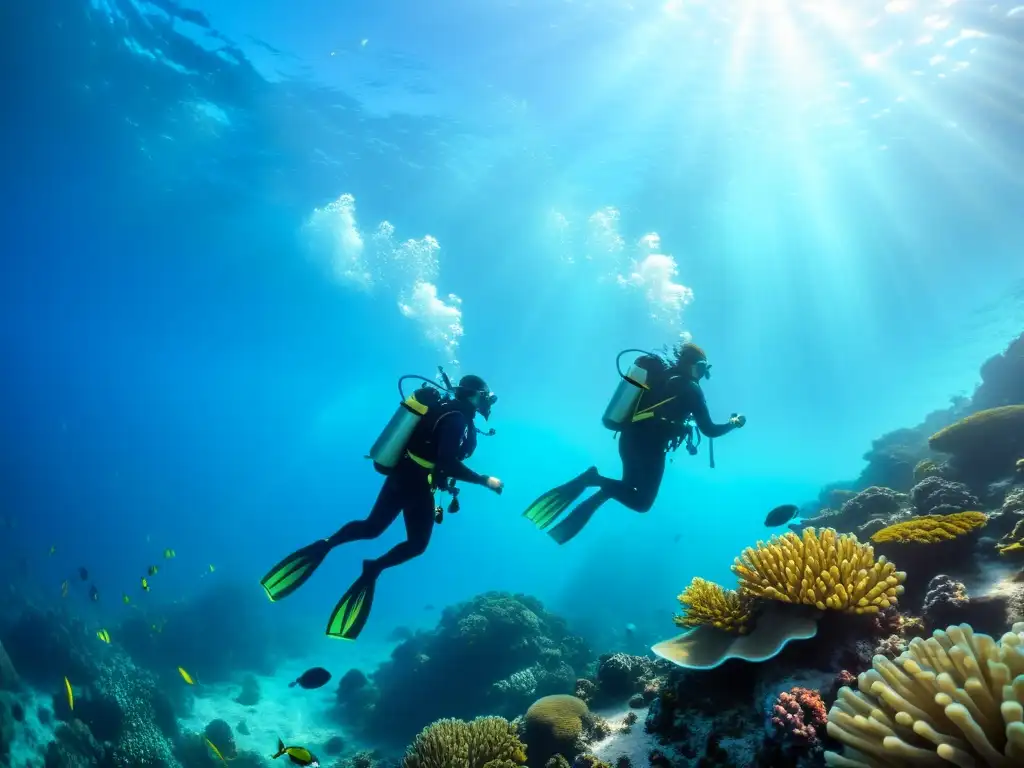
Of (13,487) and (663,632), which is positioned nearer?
(663,632)

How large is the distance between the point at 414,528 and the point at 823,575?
5.12 m

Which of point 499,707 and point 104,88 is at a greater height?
point 104,88

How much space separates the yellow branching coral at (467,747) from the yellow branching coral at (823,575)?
315cm

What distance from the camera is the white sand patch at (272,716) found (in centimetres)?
1677

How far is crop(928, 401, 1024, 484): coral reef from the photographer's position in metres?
8.83

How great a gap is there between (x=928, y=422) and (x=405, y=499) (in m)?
28.6

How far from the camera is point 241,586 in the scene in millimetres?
30594

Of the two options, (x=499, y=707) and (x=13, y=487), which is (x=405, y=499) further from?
(x=13, y=487)

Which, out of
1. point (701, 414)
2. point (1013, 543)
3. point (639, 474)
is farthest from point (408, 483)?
point (1013, 543)

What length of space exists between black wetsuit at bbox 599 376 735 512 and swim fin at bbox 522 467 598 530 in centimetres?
28

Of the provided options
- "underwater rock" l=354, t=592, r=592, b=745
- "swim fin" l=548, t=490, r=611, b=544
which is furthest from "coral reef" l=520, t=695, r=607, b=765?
"underwater rock" l=354, t=592, r=592, b=745

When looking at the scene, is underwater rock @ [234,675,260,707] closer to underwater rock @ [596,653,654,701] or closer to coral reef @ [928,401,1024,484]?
underwater rock @ [596,653,654,701]

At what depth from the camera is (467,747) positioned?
5.50m

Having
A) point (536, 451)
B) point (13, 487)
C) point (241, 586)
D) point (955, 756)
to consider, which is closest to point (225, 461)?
point (13, 487)
